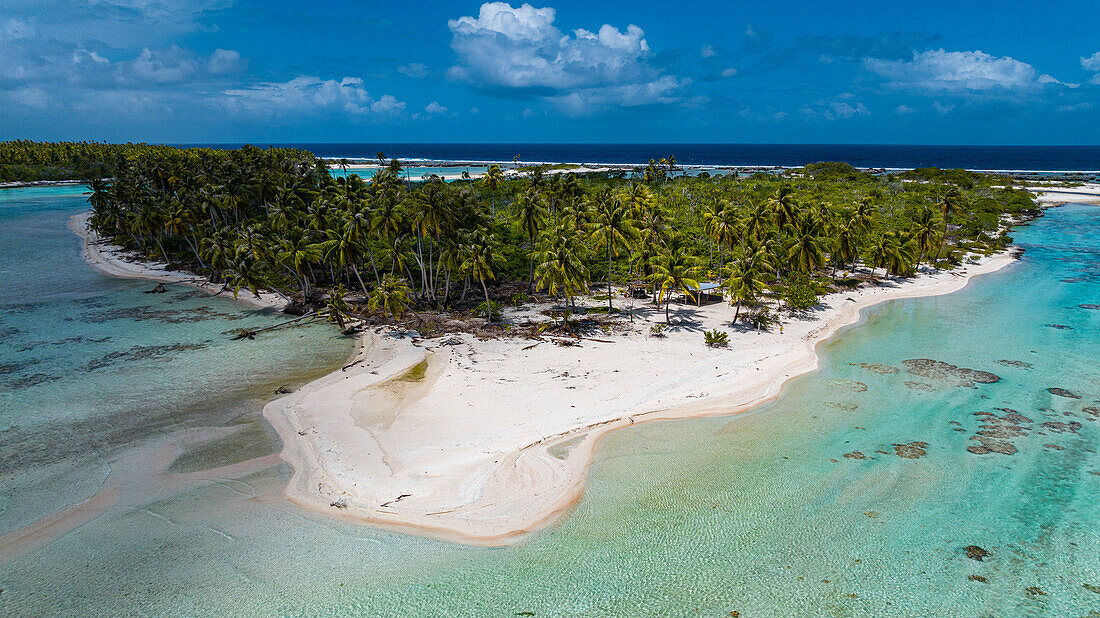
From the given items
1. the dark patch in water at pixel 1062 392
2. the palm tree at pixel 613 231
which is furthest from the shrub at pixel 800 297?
the dark patch in water at pixel 1062 392

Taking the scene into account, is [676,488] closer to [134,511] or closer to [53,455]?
[134,511]

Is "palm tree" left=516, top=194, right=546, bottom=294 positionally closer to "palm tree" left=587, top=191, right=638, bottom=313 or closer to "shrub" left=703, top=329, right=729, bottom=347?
Answer: "palm tree" left=587, top=191, right=638, bottom=313

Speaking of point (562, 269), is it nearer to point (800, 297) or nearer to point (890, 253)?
point (800, 297)

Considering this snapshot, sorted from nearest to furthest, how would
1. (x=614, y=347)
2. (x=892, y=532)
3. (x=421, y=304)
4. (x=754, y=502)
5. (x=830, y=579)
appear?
(x=830, y=579)
(x=892, y=532)
(x=754, y=502)
(x=614, y=347)
(x=421, y=304)

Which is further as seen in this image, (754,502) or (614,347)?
(614,347)

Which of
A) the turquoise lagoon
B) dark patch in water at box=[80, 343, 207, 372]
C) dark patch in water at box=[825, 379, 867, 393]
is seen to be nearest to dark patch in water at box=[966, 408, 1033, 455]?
the turquoise lagoon

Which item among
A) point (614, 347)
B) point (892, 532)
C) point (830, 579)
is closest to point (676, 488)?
point (830, 579)

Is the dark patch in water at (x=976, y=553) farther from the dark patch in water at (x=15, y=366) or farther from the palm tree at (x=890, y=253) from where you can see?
the dark patch in water at (x=15, y=366)

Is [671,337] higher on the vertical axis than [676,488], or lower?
higher
